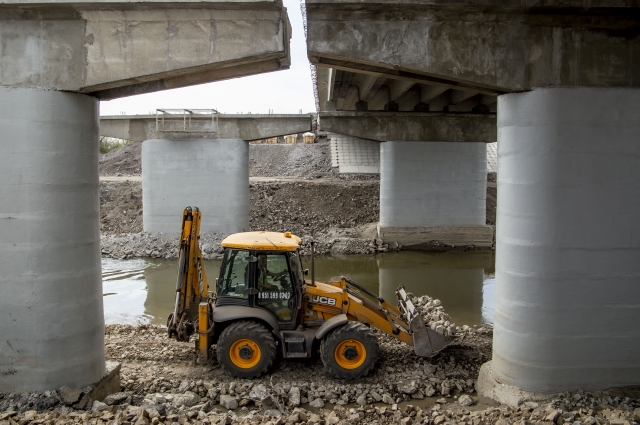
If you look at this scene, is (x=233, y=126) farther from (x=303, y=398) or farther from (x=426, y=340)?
(x=303, y=398)

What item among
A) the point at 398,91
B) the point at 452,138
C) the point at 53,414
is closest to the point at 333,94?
the point at 398,91

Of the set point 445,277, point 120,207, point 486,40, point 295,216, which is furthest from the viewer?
point 120,207

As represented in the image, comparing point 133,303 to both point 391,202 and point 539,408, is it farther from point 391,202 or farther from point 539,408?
point 391,202

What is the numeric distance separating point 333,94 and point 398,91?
3244mm

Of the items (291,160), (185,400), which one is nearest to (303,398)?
(185,400)

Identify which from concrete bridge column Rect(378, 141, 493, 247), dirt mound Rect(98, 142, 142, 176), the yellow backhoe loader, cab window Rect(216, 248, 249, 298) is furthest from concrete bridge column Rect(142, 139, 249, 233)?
dirt mound Rect(98, 142, 142, 176)

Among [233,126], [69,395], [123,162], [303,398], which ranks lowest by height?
[303,398]

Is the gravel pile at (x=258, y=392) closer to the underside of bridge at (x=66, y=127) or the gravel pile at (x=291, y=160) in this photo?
the underside of bridge at (x=66, y=127)

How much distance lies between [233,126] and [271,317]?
14739 millimetres

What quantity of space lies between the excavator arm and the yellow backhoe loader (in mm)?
14

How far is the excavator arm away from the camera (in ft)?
25.7

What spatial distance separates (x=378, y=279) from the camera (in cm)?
1750

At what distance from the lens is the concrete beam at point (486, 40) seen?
22.4 ft

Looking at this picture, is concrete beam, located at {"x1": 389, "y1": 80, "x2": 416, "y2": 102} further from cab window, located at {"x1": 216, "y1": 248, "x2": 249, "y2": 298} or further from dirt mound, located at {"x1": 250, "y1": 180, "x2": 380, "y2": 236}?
cab window, located at {"x1": 216, "y1": 248, "x2": 249, "y2": 298}
